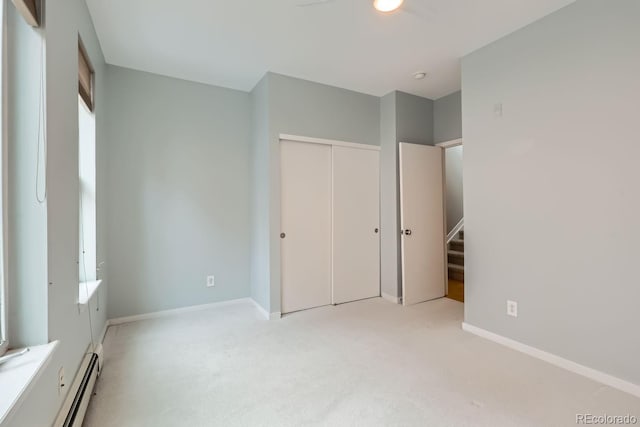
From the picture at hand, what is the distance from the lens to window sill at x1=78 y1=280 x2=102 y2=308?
1974 mm

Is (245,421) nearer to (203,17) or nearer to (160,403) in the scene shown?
(160,403)

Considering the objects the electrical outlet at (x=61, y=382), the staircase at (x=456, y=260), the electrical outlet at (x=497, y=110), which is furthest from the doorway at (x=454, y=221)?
the electrical outlet at (x=61, y=382)

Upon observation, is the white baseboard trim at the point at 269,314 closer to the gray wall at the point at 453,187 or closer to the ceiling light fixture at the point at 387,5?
the ceiling light fixture at the point at 387,5

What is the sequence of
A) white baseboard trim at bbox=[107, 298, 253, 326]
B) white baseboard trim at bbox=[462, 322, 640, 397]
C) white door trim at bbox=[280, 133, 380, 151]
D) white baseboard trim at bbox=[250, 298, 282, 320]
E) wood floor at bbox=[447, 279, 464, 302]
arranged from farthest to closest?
wood floor at bbox=[447, 279, 464, 302] → white door trim at bbox=[280, 133, 380, 151] → white baseboard trim at bbox=[250, 298, 282, 320] → white baseboard trim at bbox=[107, 298, 253, 326] → white baseboard trim at bbox=[462, 322, 640, 397]

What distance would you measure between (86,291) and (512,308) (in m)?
3.38

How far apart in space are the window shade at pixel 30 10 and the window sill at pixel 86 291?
1572 millimetres

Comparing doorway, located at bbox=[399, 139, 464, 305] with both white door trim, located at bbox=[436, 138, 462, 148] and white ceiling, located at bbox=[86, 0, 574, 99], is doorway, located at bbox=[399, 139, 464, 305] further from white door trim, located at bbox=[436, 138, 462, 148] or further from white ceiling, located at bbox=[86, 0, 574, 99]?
Answer: white ceiling, located at bbox=[86, 0, 574, 99]

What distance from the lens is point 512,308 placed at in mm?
2465

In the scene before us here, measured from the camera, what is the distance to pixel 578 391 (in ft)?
6.11

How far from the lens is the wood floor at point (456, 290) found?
3825 millimetres

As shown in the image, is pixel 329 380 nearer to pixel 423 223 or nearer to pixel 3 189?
pixel 3 189

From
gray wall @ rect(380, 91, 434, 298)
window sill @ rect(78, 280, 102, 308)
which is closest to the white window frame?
window sill @ rect(78, 280, 102, 308)

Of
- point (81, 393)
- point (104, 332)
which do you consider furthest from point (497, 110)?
point (104, 332)

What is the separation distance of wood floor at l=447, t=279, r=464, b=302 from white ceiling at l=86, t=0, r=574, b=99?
8.88 ft
